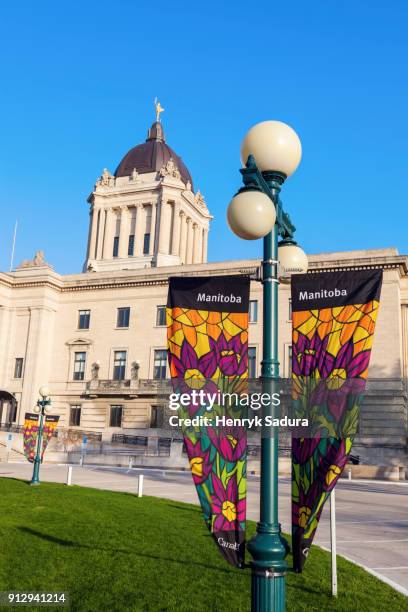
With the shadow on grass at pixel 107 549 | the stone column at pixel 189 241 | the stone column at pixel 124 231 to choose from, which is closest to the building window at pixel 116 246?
the stone column at pixel 124 231

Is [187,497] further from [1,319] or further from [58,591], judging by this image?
[1,319]

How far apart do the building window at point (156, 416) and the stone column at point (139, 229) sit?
90.5ft

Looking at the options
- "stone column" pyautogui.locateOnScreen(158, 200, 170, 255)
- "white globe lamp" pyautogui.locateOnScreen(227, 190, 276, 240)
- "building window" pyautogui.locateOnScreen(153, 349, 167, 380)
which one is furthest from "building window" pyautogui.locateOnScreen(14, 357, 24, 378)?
"white globe lamp" pyautogui.locateOnScreen(227, 190, 276, 240)

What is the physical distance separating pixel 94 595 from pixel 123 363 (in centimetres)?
4711

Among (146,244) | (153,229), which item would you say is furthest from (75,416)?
(153,229)

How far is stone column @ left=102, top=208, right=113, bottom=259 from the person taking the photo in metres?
76.2

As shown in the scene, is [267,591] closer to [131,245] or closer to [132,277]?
[132,277]

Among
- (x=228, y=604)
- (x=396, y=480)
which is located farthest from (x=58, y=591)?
(x=396, y=480)

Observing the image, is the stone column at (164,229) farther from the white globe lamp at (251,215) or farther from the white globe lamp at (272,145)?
the white globe lamp at (251,215)

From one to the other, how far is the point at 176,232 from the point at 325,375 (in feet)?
228

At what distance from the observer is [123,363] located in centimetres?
5547

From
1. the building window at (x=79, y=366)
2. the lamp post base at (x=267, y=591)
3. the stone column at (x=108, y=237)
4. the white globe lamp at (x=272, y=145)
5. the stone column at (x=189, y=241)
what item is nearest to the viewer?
the lamp post base at (x=267, y=591)

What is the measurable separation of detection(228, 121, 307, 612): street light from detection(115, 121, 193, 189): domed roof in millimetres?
76534

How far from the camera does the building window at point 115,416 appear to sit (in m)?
53.7
